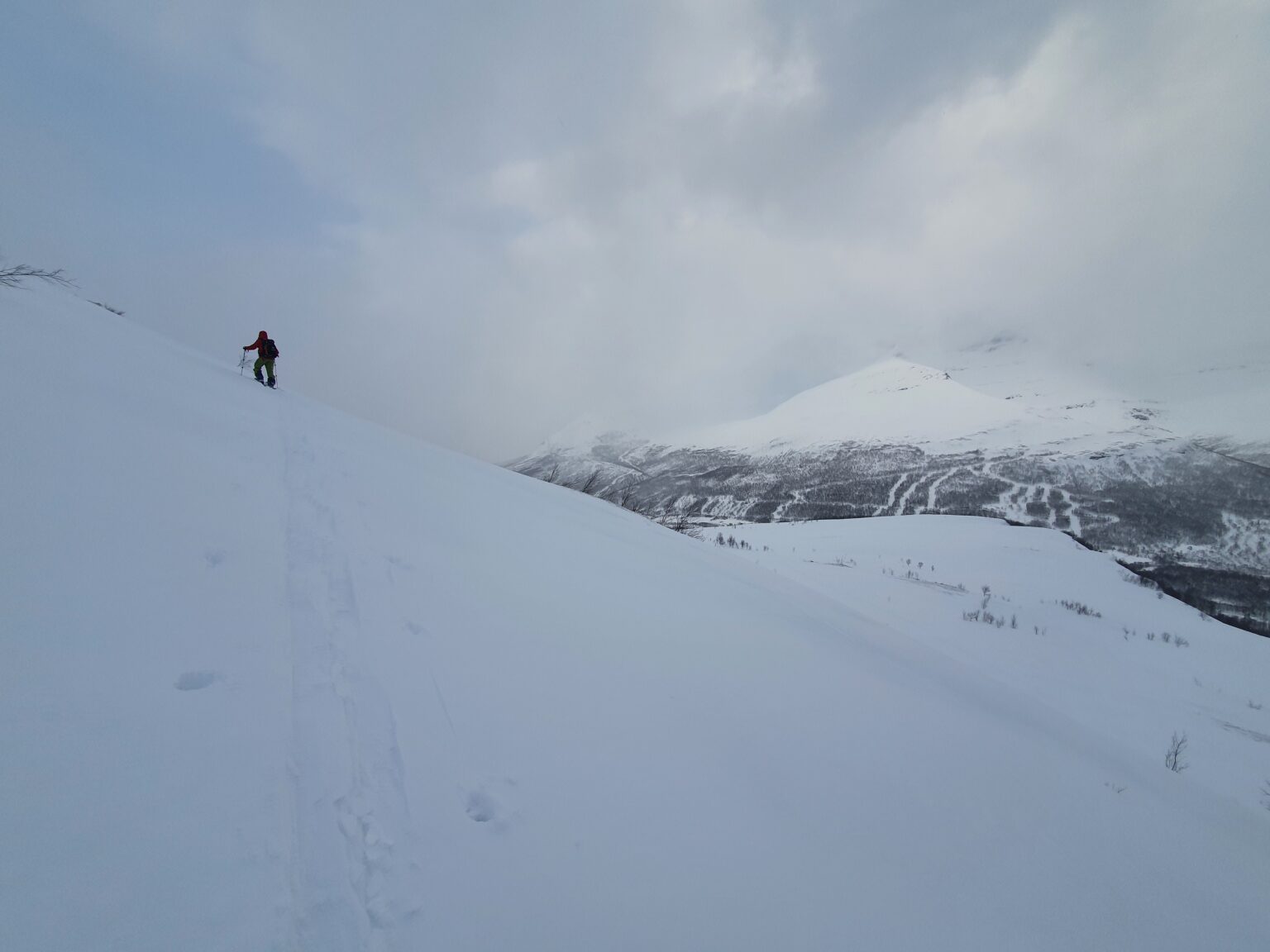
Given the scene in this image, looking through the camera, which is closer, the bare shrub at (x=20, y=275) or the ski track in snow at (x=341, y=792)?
the ski track in snow at (x=341, y=792)

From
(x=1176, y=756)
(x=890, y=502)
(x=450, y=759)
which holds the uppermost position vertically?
(x=890, y=502)

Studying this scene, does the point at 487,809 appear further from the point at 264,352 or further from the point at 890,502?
the point at 890,502

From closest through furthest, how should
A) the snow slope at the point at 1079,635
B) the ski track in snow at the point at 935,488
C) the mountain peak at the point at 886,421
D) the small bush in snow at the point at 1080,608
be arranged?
the snow slope at the point at 1079,635, the small bush in snow at the point at 1080,608, the ski track in snow at the point at 935,488, the mountain peak at the point at 886,421

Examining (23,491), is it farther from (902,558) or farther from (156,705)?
(902,558)

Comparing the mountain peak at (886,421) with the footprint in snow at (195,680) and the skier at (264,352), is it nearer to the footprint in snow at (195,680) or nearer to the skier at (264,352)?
the skier at (264,352)

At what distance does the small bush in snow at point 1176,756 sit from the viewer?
670 cm

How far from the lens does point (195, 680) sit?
2.42 metres

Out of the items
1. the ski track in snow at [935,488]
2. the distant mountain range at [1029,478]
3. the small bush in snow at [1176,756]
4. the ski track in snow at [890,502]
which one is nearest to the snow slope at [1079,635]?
the small bush in snow at [1176,756]

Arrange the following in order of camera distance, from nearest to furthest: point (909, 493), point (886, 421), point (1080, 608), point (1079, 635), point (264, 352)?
point (264, 352) → point (1079, 635) → point (1080, 608) → point (909, 493) → point (886, 421)

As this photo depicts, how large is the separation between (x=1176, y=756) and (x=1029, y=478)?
344 ft

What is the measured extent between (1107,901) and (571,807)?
3731 millimetres

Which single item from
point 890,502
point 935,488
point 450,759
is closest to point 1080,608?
point 450,759

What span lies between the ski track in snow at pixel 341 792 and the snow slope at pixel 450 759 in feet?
0.04

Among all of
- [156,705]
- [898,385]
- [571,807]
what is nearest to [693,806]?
[571,807]
